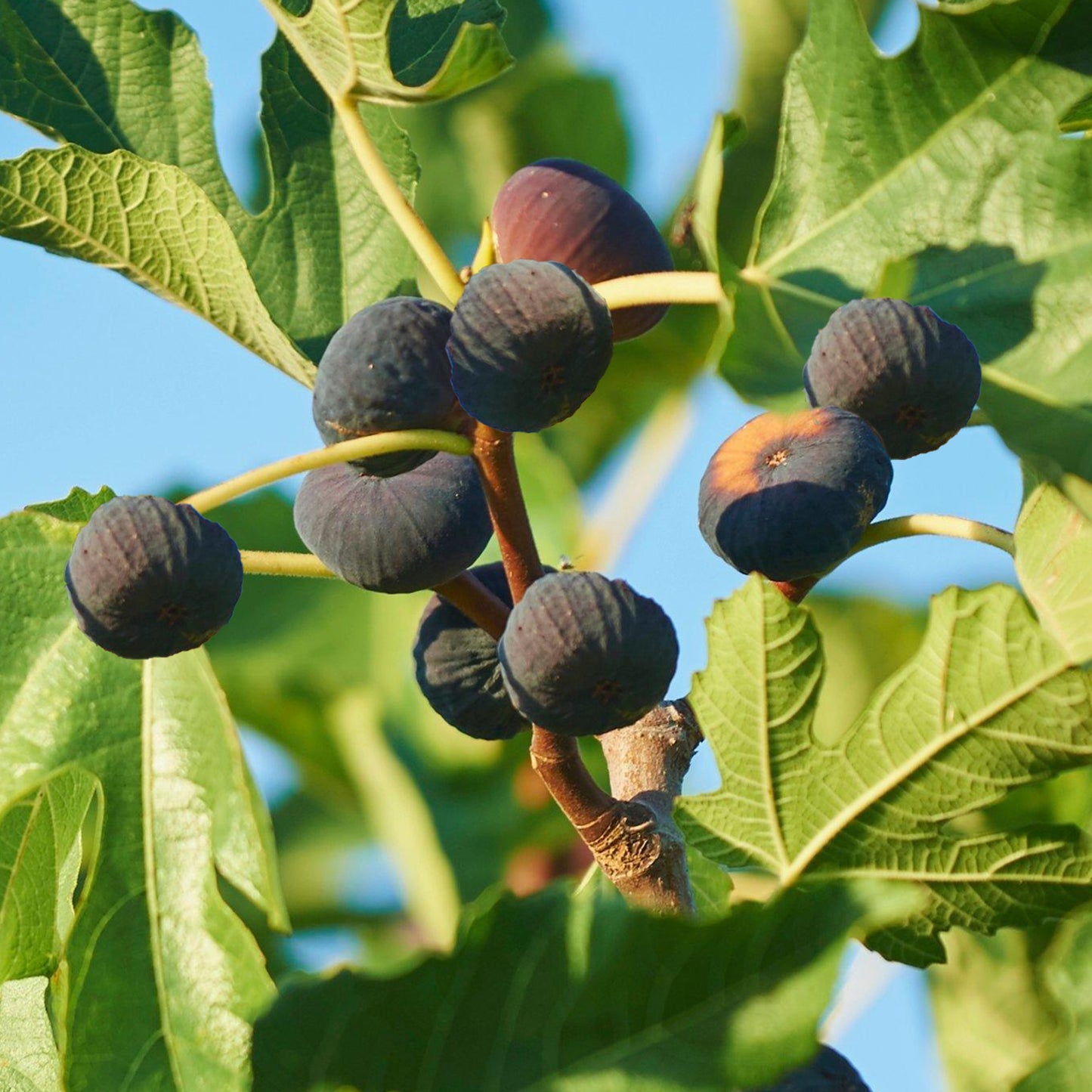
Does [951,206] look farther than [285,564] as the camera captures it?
No

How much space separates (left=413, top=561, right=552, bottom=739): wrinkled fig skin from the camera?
1.58m

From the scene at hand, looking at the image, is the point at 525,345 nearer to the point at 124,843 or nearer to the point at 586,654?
the point at 586,654

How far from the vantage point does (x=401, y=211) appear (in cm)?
149

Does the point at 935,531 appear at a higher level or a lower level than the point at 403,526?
lower

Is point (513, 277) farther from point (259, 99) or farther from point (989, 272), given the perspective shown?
point (259, 99)

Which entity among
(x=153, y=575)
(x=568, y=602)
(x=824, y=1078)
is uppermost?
(x=153, y=575)

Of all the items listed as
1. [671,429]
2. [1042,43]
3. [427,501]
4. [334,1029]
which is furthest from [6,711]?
[671,429]

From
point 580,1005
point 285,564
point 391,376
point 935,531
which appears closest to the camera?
point 580,1005

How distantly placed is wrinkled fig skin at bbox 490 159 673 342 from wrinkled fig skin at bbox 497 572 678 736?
318 mm

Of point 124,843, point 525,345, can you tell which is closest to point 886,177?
point 525,345

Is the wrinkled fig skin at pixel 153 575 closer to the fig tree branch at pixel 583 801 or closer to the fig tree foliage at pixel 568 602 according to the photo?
the fig tree foliage at pixel 568 602

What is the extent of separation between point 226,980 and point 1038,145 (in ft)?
3.58

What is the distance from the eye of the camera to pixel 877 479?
4.58ft

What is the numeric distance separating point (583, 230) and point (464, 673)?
0.45m
